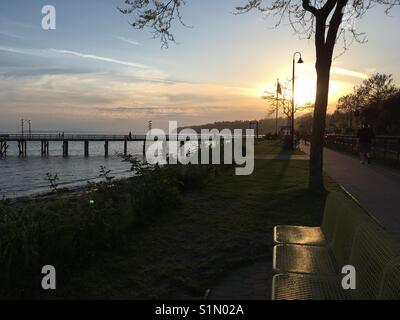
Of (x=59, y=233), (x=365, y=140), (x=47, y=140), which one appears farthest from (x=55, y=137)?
(x=59, y=233)

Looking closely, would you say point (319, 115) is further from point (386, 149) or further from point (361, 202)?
point (386, 149)

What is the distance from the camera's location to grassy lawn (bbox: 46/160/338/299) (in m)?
5.13

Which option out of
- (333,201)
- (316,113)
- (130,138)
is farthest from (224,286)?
(130,138)

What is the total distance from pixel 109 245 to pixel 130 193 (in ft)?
8.05

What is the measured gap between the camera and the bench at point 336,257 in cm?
280

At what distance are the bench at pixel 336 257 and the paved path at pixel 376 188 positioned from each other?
2721mm

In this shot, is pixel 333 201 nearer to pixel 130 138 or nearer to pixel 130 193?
pixel 130 193

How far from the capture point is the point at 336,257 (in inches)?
183

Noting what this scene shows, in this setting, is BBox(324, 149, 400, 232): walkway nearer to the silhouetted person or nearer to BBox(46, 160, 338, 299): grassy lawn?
BBox(46, 160, 338, 299): grassy lawn

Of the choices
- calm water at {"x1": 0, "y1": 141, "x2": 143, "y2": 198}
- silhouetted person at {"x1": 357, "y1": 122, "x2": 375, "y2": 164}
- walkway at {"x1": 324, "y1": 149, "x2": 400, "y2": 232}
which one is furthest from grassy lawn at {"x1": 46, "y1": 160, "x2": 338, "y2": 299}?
silhouetted person at {"x1": 357, "y1": 122, "x2": 375, "y2": 164}

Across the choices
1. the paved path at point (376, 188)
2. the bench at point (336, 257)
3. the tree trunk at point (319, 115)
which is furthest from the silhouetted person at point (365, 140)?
the bench at point (336, 257)

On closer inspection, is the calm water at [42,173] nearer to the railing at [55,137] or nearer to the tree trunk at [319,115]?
the tree trunk at [319,115]

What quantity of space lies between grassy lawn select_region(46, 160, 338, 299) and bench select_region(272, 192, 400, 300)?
0.90 meters

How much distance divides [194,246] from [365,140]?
613 inches
